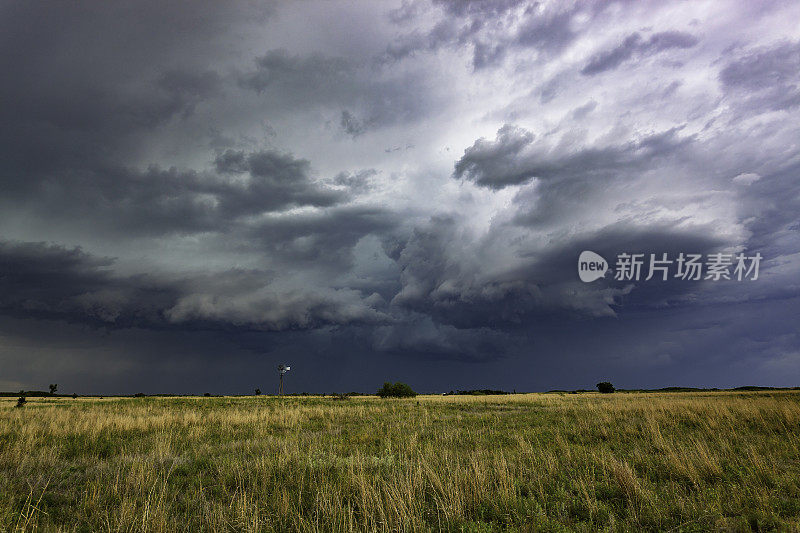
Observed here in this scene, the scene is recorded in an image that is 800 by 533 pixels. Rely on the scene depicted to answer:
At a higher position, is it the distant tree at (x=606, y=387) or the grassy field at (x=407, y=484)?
the grassy field at (x=407, y=484)

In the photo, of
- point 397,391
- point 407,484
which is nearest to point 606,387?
point 397,391

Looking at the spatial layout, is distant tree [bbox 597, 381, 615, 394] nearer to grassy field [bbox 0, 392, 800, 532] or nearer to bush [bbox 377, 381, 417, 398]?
bush [bbox 377, 381, 417, 398]

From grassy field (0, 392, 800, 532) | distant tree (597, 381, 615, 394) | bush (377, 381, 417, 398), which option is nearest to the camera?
grassy field (0, 392, 800, 532)

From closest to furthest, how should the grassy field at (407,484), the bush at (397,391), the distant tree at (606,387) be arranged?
the grassy field at (407,484) < the bush at (397,391) < the distant tree at (606,387)

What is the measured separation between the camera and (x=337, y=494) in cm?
747

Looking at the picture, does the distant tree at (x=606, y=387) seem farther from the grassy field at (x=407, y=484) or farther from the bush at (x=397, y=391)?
the grassy field at (x=407, y=484)

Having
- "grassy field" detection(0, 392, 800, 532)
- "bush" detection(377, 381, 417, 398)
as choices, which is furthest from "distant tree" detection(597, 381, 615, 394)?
"grassy field" detection(0, 392, 800, 532)

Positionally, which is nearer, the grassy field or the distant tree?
the grassy field

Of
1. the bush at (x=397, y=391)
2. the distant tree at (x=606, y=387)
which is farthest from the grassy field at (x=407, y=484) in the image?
the distant tree at (x=606, y=387)

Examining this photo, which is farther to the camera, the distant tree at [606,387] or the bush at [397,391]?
the distant tree at [606,387]

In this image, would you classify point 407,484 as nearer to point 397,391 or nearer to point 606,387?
point 397,391

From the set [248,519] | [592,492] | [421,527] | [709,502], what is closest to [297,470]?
[248,519]

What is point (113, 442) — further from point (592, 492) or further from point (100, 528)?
point (592, 492)

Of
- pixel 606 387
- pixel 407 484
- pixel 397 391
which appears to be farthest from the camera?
pixel 606 387
